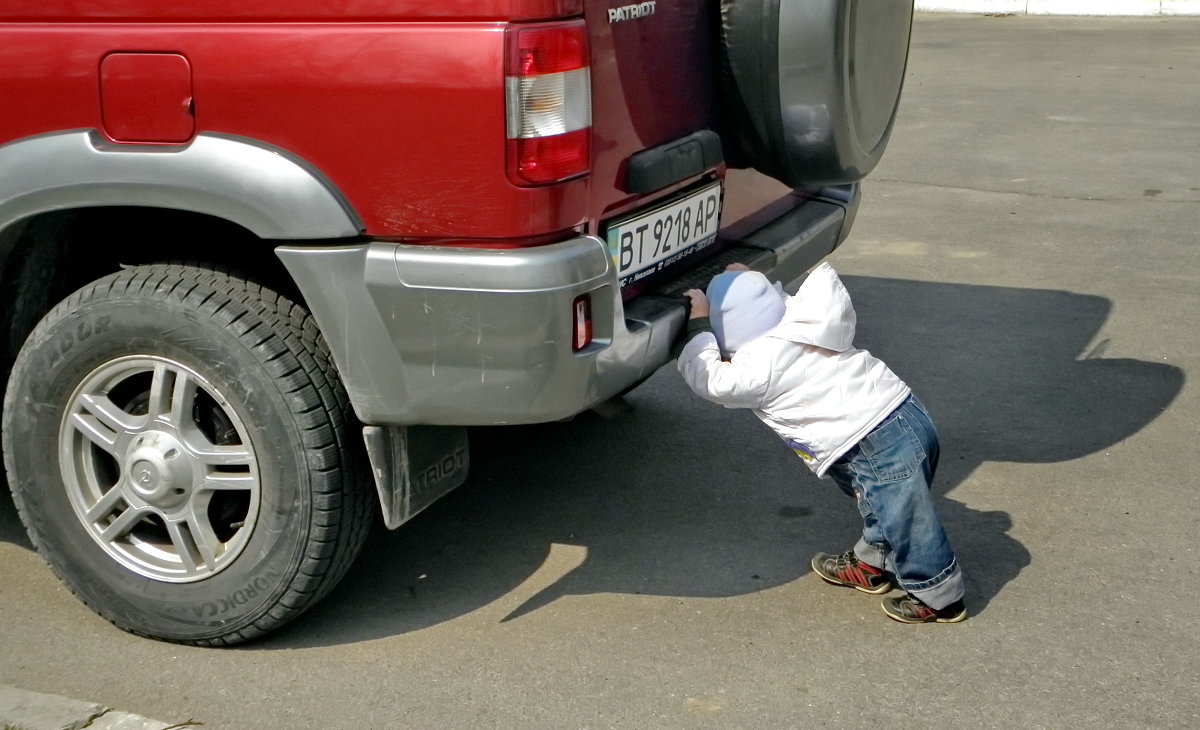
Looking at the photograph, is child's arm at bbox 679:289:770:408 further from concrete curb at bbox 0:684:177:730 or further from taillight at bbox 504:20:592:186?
concrete curb at bbox 0:684:177:730

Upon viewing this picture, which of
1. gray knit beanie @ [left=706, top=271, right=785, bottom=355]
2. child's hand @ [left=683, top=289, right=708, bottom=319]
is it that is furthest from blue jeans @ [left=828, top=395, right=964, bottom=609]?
A: child's hand @ [left=683, top=289, right=708, bottom=319]

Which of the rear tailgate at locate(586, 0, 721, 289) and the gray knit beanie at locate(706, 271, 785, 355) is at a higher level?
the rear tailgate at locate(586, 0, 721, 289)

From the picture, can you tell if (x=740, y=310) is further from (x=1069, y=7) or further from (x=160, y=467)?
(x=1069, y=7)

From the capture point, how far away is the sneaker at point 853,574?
3387 mm

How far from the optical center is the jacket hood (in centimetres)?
316

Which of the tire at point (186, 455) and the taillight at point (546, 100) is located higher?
the taillight at point (546, 100)

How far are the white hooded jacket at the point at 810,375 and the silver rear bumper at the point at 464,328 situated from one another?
0.30 m

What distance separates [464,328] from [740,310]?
2.47 ft

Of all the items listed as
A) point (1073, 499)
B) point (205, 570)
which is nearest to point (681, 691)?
point (205, 570)

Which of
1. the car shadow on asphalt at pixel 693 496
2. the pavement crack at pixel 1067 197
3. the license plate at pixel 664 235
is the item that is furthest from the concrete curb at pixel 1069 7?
the license plate at pixel 664 235

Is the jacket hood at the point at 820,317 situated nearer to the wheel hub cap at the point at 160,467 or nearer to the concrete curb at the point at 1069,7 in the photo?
the wheel hub cap at the point at 160,467

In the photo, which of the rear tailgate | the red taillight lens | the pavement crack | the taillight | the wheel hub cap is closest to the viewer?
the taillight

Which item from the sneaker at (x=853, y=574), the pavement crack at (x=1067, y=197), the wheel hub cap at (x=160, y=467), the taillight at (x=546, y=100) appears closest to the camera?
the taillight at (x=546, y=100)

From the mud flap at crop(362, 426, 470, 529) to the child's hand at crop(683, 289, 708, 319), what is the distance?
2.01 feet
